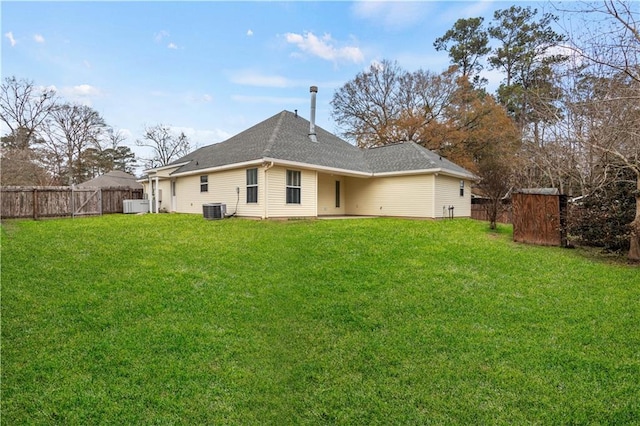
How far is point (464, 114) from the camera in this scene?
2389 centimetres

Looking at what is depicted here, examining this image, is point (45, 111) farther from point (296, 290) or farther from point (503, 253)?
point (503, 253)

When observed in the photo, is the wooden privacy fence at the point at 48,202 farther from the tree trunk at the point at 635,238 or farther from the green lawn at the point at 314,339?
the tree trunk at the point at 635,238

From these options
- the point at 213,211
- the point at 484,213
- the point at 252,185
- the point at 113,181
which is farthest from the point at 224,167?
the point at 113,181

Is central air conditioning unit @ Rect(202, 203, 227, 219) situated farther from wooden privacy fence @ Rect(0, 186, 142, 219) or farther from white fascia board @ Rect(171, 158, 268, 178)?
wooden privacy fence @ Rect(0, 186, 142, 219)

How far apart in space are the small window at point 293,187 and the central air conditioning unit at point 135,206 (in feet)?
34.4

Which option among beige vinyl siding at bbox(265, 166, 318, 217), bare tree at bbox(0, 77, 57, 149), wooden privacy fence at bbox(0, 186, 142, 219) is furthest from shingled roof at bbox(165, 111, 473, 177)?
bare tree at bbox(0, 77, 57, 149)

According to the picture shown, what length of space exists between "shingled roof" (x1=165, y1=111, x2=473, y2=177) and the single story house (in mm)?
55

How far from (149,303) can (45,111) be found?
106ft

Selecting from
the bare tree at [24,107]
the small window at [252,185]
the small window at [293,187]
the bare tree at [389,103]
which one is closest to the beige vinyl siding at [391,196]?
the small window at [293,187]

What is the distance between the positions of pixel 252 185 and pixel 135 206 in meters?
9.55

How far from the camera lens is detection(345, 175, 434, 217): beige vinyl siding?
47.6 feet

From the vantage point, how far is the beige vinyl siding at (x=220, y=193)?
1263cm

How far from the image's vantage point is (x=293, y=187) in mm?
13039

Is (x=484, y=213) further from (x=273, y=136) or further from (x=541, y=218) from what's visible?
(x=273, y=136)
